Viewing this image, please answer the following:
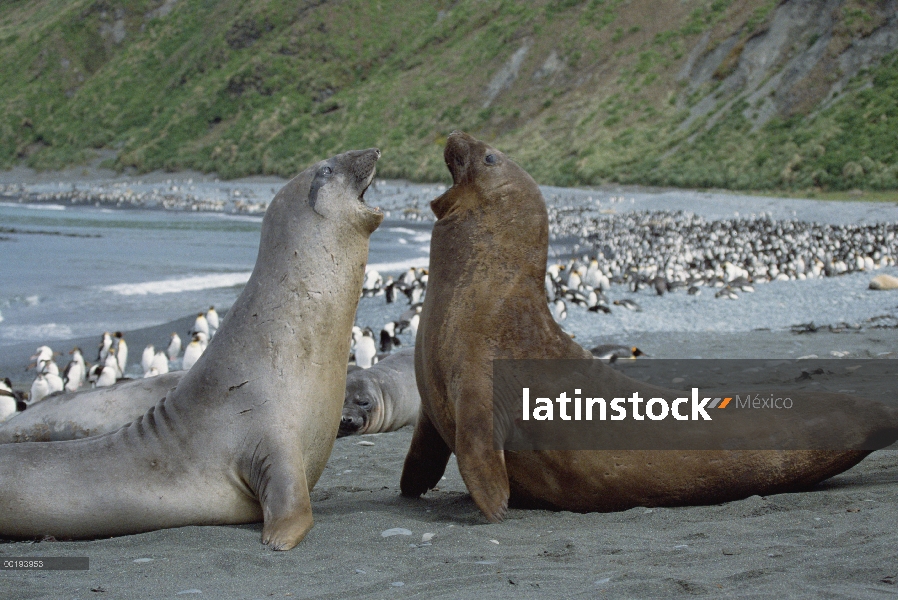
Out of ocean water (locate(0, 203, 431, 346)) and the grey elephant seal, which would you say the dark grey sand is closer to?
the grey elephant seal

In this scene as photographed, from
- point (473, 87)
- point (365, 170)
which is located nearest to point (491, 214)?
point (365, 170)

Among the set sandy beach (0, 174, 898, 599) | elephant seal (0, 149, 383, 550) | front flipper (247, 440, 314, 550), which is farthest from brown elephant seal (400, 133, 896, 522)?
front flipper (247, 440, 314, 550)

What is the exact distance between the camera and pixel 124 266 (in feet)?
83.3

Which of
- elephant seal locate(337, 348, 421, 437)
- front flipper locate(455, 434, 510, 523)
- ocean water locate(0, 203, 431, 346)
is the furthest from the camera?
ocean water locate(0, 203, 431, 346)

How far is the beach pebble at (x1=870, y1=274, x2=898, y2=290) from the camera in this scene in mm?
15914

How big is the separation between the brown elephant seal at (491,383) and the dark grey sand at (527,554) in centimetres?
12

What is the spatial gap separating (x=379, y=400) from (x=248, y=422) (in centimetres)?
332

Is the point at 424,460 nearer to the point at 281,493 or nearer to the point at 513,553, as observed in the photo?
the point at 281,493

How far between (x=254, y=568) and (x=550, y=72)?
198ft

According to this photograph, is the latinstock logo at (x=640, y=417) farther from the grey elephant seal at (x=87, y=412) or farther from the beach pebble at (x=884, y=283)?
the beach pebble at (x=884, y=283)

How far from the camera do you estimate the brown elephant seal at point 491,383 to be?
4.10 metres

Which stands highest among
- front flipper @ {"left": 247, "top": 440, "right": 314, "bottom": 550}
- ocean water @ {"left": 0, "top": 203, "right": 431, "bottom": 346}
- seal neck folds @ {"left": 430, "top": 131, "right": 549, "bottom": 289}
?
seal neck folds @ {"left": 430, "top": 131, "right": 549, "bottom": 289}

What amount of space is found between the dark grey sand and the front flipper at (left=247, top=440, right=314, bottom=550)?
0.24 ft

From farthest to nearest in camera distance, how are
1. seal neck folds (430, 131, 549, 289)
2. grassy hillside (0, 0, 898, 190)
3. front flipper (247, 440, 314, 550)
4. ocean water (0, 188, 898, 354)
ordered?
grassy hillside (0, 0, 898, 190), ocean water (0, 188, 898, 354), seal neck folds (430, 131, 549, 289), front flipper (247, 440, 314, 550)
